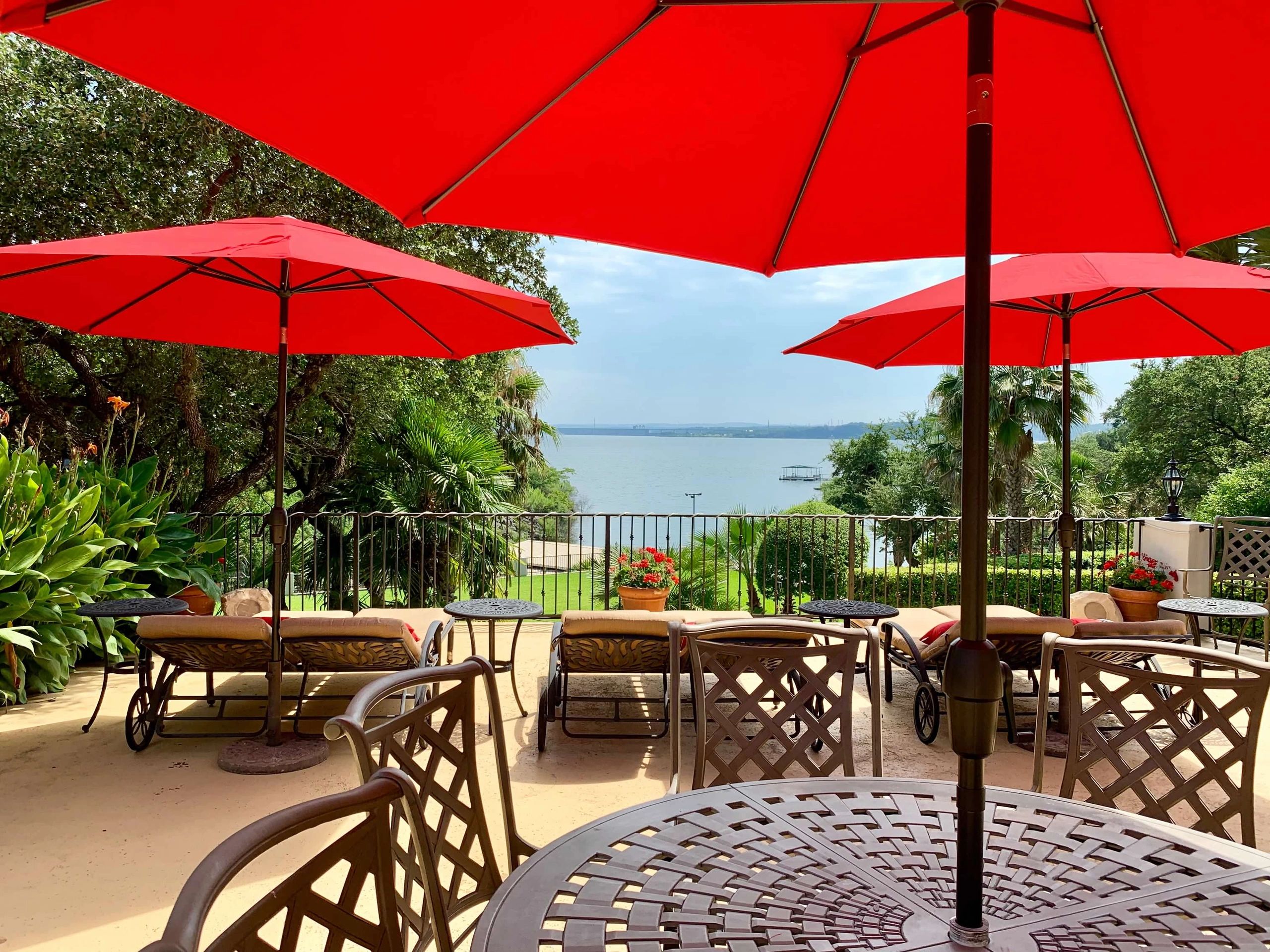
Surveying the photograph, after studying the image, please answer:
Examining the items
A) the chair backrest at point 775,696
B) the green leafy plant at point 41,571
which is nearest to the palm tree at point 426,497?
the green leafy plant at point 41,571

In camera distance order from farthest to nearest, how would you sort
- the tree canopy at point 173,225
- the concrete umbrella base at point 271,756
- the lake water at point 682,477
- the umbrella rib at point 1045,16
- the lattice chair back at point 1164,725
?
the lake water at point 682,477 < the tree canopy at point 173,225 < the concrete umbrella base at point 271,756 < the lattice chair back at point 1164,725 < the umbrella rib at point 1045,16

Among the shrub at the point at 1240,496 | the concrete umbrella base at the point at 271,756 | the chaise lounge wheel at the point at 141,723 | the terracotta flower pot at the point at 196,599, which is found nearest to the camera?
the concrete umbrella base at the point at 271,756

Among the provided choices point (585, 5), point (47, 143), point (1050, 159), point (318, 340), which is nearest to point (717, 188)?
point (585, 5)

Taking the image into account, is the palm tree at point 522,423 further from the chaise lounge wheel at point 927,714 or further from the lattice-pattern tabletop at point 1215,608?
the chaise lounge wheel at point 927,714

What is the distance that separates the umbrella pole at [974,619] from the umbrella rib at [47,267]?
3310mm

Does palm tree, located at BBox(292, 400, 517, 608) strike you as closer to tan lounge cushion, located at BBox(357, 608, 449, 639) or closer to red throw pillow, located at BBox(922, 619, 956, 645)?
tan lounge cushion, located at BBox(357, 608, 449, 639)

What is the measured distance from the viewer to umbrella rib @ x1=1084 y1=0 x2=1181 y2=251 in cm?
163

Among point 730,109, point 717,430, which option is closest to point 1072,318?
point 730,109

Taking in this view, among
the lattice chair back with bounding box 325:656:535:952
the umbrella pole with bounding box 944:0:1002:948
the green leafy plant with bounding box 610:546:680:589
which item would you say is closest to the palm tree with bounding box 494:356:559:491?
the green leafy plant with bounding box 610:546:680:589

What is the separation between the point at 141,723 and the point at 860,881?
4258 mm

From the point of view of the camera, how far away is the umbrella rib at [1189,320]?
14.6ft

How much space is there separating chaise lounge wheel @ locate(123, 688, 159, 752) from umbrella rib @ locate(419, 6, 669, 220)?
11.0ft

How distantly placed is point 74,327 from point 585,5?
12.7 feet

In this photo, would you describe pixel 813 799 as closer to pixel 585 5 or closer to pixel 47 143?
pixel 585 5
